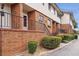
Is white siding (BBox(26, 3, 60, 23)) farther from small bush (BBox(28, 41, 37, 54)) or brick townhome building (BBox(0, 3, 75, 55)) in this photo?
small bush (BBox(28, 41, 37, 54))

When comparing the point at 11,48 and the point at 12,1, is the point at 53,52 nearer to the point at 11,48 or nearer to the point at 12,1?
the point at 11,48

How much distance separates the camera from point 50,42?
24.4 ft

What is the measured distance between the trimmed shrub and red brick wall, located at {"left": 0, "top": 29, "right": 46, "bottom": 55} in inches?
16.9

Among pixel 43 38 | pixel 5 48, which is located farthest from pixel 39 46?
pixel 5 48

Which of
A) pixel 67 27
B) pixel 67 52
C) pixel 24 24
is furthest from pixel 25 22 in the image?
pixel 67 52

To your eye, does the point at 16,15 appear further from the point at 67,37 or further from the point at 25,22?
the point at 67,37

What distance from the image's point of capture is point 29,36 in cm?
663

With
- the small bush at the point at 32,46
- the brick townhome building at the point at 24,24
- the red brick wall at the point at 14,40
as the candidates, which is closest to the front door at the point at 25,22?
the brick townhome building at the point at 24,24

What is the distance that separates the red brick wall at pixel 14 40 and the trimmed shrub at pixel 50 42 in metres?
0.43

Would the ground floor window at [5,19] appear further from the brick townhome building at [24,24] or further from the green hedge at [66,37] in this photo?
the green hedge at [66,37]

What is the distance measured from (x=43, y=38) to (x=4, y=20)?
4.92 feet

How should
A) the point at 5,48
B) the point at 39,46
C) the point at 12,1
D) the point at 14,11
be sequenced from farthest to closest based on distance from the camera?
1. the point at 14,11
2. the point at 39,46
3. the point at 12,1
4. the point at 5,48

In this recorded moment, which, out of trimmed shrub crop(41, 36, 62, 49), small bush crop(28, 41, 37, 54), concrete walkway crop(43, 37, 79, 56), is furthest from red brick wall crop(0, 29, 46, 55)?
concrete walkway crop(43, 37, 79, 56)

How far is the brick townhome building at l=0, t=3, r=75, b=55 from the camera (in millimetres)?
5902
